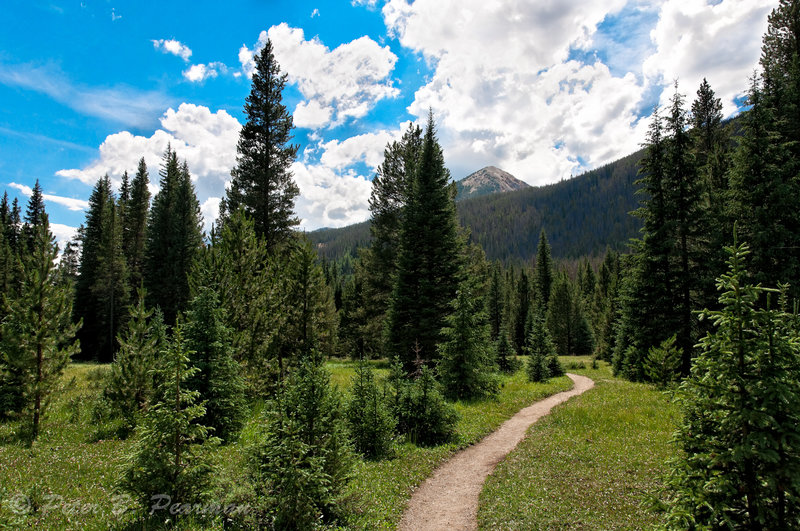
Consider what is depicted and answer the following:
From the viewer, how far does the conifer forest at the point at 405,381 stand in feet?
14.6

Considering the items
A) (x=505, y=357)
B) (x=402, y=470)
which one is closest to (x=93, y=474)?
(x=402, y=470)

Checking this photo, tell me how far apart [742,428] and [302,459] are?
255 inches

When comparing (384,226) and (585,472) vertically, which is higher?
(384,226)

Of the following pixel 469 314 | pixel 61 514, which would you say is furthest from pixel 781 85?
pixel 61 514

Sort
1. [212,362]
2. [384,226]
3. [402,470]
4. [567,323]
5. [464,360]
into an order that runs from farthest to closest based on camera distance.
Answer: [567,323] < [384,226] < [464,360] < [212,362] < [402,470]

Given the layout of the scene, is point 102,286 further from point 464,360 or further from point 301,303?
point 464,360

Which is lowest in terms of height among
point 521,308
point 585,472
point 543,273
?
point 585,472

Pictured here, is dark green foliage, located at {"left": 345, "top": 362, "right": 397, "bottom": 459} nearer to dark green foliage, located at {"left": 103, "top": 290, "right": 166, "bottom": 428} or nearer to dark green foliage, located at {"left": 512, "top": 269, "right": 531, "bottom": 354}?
dark green foliage, located at {"left": 103, "top": 290, "right": 166, "bottom": 428}

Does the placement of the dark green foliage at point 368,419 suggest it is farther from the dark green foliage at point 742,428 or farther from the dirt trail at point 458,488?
the dark green foliage at point 742,428

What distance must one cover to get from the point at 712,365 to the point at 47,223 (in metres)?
18.1

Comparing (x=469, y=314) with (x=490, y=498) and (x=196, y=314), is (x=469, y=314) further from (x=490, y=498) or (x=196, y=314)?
(x=196, y=314)

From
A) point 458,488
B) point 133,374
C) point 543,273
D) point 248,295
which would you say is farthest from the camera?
point 543,273

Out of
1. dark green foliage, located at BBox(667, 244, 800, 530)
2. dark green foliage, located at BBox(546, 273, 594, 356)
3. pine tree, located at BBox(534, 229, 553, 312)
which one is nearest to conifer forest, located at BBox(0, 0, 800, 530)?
dark green foliage, located at BBox(667, 244, 800, 530)

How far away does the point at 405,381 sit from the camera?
46.6 ft
